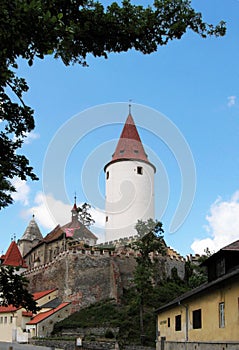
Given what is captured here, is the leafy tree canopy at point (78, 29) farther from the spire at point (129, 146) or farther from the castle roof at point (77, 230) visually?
the castle roof at point (77, 230)

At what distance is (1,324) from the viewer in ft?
166

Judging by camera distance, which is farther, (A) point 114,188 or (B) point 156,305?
(A) point 114,188

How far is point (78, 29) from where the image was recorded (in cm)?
948

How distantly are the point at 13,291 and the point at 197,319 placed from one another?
11117mm

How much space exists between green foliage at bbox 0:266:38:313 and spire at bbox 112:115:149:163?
165ft

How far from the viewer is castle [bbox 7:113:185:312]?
1880 inches

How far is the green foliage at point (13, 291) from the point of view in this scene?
1207 cm

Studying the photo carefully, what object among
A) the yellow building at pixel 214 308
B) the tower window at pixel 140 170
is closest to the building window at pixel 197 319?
the yellow building at pixel 214 308

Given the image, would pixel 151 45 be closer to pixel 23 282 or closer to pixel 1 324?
pixel 23 282

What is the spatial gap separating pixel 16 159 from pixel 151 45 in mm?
4579

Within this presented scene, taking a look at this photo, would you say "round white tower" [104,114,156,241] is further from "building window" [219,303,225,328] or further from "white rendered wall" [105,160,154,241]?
"building window" [219,303,225,328]

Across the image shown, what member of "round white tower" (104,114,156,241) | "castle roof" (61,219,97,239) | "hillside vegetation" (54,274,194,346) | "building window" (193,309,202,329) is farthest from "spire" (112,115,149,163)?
"building window" (193,309,202,329)

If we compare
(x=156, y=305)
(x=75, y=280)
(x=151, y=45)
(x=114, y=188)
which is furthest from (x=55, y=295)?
(x=151, y=45)

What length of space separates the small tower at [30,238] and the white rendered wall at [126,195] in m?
22.4
